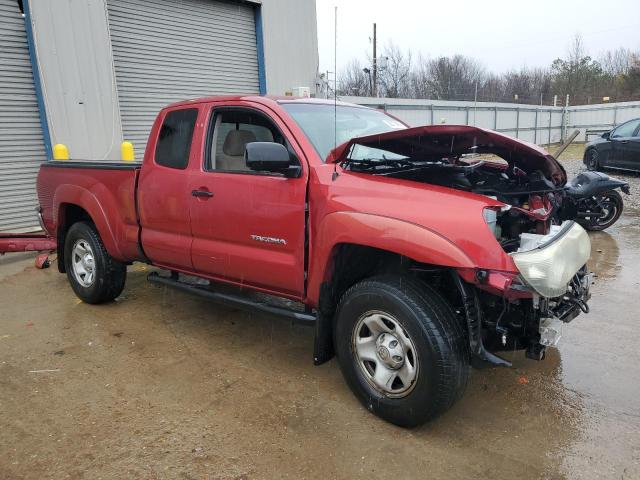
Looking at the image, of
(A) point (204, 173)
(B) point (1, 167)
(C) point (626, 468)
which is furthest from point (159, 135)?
(B) point (1, 167)

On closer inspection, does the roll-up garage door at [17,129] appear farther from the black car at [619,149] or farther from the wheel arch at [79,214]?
the black car at [619,149]

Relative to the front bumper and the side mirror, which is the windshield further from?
the front bumper

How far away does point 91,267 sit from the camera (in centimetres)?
521

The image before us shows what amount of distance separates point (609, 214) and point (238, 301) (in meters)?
6.78

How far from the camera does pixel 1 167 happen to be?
8.58m

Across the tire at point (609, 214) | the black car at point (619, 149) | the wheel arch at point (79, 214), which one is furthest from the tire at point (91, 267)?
the black car at point (619, 149)

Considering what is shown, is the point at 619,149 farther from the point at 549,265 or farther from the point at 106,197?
the point at 106,197

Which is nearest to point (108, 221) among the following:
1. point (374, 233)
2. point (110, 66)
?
point (374, 233)

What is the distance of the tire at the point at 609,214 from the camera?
26.0ft

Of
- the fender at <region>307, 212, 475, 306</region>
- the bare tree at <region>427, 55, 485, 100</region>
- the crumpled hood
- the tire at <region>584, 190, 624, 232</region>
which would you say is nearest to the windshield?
the crumpled hood

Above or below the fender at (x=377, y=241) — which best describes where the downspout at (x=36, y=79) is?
above

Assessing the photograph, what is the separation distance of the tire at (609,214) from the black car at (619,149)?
573 centimetres

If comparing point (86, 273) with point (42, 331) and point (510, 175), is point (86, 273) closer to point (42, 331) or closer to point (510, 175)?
point (42, 331)

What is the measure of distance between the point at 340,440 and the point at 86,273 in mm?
3586
